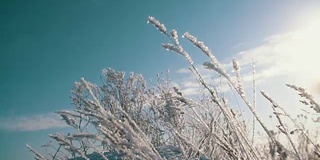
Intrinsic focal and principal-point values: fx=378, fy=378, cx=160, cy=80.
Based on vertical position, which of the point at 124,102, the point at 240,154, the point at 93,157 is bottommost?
the point at 240,154

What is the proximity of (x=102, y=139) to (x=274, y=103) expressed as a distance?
0.71 meters

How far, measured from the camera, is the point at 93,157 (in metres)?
6.68

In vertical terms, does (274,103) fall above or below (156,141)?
below

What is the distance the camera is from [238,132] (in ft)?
5.19

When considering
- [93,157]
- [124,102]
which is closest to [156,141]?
[124,102]

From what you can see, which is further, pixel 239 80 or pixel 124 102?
pixel 124 102

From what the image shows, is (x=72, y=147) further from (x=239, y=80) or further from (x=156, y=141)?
(x=156, y=141)

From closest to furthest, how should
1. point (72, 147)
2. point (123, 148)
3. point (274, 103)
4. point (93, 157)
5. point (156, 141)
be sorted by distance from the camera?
point (123, 148) < point (274, 103) < point (72, 147) < point (93, 157) < point (156, 141)

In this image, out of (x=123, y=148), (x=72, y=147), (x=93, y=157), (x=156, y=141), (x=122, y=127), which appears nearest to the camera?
(x=122, y=127)

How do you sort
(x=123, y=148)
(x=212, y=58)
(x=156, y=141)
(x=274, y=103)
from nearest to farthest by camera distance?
(x=123, y=148)
(x=212, y=58)
(x=274, y=103)
(x=156, y=141)

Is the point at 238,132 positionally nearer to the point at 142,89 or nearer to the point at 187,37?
the point at 187,37

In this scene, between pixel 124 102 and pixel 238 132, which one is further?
pixel 124 102

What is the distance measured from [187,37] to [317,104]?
565mm

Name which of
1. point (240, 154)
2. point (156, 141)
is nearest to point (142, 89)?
point (156, 141)
